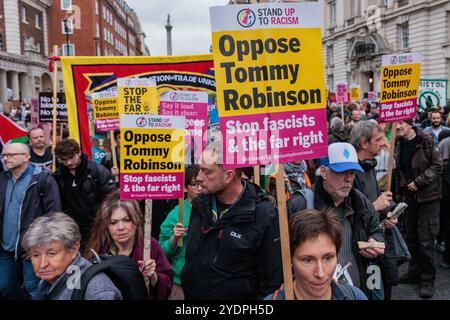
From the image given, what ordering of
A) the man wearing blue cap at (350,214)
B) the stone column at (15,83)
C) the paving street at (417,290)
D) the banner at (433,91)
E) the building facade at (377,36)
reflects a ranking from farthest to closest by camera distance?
the stone column at (15,83) → the building facade at (377,36) → the banner at (433,91) → the paving street at (417,290) → the man wearing blue cap at (350,214)

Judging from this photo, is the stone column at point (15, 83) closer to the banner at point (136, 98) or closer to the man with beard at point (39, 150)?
the man with beard at point (39, 150)

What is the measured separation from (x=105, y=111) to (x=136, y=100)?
6.06 feet

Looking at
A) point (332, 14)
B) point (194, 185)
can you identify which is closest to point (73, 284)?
point (194, 185)

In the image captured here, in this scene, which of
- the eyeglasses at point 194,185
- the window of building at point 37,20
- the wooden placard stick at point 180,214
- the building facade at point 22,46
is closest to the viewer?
the wooden placard stick at point 180,214

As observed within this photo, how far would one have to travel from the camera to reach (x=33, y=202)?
4.56m

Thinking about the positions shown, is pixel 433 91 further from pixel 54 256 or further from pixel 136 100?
pixel 54 256

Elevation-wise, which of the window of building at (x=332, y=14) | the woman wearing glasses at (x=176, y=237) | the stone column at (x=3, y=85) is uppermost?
the window of building at (x=332, y=14)

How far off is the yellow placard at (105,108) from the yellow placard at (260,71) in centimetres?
431

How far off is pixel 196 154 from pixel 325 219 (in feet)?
9.96

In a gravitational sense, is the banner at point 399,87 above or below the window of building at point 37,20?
below

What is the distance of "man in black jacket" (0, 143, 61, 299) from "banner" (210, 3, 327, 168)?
276cm

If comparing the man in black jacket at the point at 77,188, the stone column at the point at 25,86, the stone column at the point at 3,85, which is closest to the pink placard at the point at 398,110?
the man in black jacket at the point at 77,188

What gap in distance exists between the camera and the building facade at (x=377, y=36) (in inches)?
1425

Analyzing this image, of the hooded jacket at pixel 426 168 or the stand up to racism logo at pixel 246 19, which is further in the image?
the hooded jacket at pixel 426 168
